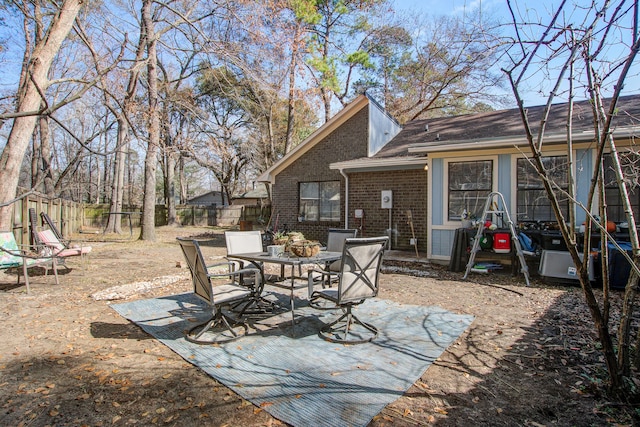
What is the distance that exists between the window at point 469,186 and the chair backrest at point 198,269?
6.18 m

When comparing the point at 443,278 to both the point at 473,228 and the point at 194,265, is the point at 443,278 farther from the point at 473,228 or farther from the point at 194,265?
the point at 194,265

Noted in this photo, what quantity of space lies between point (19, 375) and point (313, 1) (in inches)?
677

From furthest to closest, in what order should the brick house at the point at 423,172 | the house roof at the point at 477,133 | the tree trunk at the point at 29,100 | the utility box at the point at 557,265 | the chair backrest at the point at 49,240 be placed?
the brick house at the point at 423,172 < the house roof at the point at 477,133 < the chair backrest at the point at 49,240 < the utility box at the point at 557,265 < the tree trunk at the point at 29,100

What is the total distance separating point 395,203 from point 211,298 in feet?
24.6

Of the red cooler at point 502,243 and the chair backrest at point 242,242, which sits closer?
the chair backrest at point 242,242

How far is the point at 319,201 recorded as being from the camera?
1211cm

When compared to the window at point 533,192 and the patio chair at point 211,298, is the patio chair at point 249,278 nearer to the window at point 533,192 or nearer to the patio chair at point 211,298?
the patio chair at point 211,298

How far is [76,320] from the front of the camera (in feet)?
13.9

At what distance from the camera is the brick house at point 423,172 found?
737 centimetres


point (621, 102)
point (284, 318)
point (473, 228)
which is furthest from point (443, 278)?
point (621, 102)

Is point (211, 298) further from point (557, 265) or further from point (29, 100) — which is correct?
point (557, 265)

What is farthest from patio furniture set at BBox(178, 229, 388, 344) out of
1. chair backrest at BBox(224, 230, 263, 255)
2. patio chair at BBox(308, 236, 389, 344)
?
chair backrest at BBox(224, 230, 263, 255)

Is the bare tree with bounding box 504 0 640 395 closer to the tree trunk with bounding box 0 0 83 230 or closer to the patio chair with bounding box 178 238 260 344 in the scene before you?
the patio chair with bounding box 178 238 260 344

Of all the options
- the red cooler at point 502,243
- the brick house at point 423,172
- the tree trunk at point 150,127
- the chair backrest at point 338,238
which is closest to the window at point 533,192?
the brick house at point 423,172
